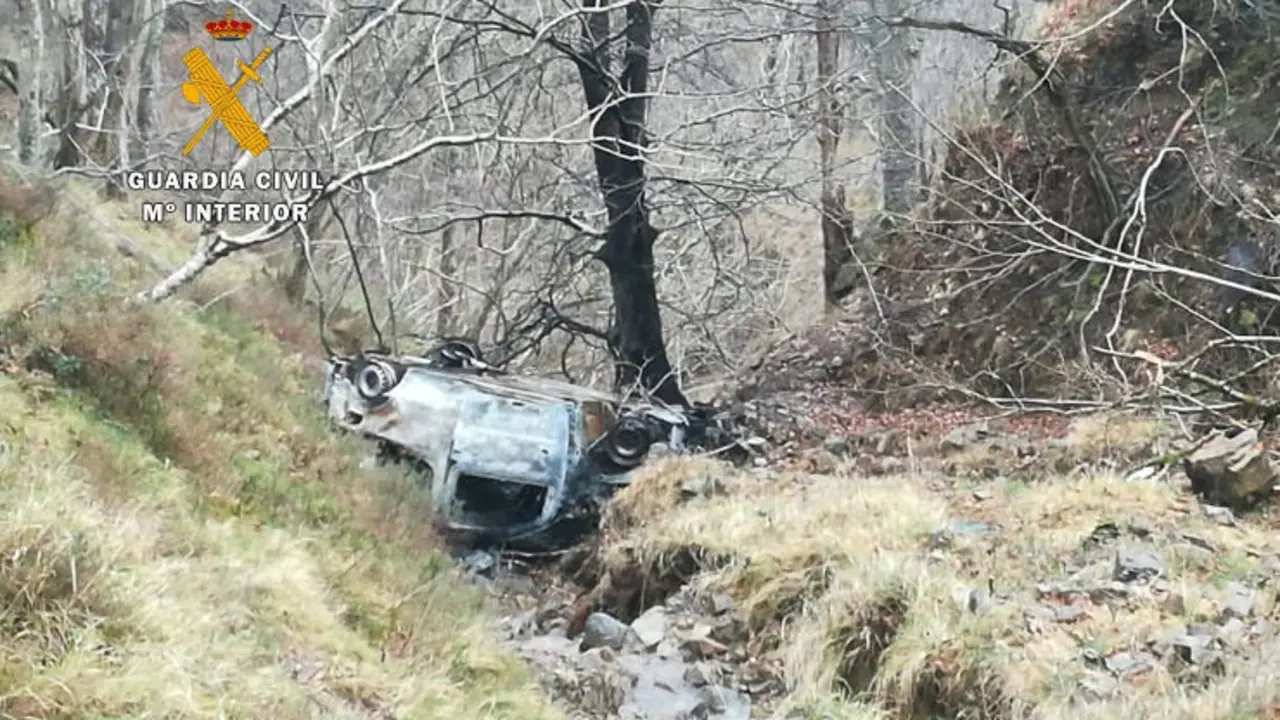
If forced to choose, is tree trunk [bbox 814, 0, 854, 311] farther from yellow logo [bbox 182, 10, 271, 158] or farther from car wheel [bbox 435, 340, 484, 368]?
yellow logo [bbox 182, 10, 271, 158]

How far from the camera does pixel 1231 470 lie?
19.4 feet

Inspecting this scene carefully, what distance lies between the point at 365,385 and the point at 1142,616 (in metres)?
4.93

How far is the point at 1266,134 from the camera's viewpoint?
8898 millimetres

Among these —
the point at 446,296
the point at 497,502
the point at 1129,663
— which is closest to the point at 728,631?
the point at 1129,663

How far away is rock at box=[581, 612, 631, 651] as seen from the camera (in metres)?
5.83

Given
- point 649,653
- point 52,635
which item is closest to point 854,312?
point 649,653

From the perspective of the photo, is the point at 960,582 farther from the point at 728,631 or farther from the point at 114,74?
the point at 114,74

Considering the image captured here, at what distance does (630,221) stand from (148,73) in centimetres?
731

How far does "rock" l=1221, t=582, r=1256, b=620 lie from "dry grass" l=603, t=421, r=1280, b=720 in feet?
0.19

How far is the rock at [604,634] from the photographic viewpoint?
229 inches

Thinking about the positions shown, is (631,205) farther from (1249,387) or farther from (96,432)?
(96,432)

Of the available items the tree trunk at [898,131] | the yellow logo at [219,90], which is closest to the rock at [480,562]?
the yellow logo at [219,90]

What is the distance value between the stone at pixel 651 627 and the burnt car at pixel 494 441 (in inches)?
60.9

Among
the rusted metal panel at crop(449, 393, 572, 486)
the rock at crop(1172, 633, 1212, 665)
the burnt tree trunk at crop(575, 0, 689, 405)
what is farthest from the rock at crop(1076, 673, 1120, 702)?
the burnt tree trunk at crop(575, 0, 689, 405)
